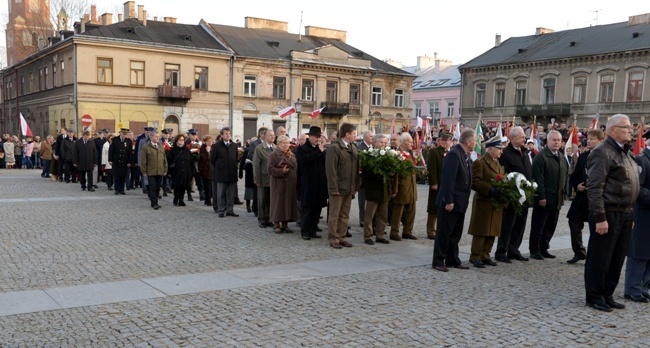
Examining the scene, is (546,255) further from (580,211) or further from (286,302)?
(286,302)

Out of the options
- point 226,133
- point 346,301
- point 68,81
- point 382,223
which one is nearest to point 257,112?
point 68,81

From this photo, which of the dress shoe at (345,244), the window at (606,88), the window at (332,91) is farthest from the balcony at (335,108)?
the dress shoe at (345,244)

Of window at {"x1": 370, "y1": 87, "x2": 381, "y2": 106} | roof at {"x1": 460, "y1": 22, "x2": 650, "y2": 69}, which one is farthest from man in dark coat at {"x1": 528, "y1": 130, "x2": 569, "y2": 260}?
window at {"x1": 370, "y1": 87, "x2": 381, "y2": 106}

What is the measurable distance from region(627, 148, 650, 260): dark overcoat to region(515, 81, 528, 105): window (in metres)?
46.0

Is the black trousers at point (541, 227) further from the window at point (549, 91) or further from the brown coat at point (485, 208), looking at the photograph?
the window at point (549, 91)

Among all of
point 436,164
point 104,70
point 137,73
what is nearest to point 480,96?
point 137,73

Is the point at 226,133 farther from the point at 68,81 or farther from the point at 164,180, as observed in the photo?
the point at 68,81

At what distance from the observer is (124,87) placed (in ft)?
133

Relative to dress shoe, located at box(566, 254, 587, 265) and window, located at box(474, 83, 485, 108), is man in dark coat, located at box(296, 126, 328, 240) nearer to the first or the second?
dress shoe, located at box(566, 254, 587, 265)

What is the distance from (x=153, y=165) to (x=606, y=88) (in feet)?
134

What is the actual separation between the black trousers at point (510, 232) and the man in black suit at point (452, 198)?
87 cm

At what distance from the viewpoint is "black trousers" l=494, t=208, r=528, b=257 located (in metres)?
8.62

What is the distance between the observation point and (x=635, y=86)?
140 feet

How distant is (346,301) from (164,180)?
11.7 metres
